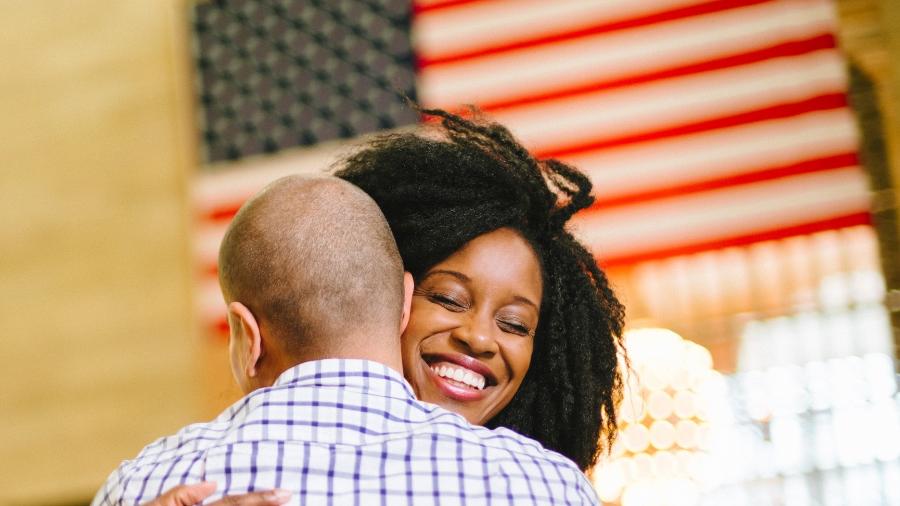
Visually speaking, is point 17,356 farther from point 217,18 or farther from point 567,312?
point 567,312

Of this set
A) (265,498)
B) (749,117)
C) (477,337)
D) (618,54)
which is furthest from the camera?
(618,54)

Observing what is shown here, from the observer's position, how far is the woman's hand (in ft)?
4.27

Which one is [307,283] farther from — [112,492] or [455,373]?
[455,373]

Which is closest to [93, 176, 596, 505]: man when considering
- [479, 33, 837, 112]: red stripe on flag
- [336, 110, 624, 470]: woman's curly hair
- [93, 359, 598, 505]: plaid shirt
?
[93, 359, 598, 505]: plaid shirt

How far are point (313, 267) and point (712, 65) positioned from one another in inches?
155

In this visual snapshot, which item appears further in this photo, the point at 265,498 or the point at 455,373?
the point at 455,373

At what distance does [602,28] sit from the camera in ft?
17.2

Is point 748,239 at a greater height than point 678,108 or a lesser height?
lesser

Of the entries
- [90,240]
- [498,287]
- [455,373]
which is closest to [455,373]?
[455,373]

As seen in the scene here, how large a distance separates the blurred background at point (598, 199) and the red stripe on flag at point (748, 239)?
0.6 inches

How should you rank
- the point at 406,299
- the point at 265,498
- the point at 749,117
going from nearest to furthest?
the point at 265,498, the point at 406,299, the point at 749,117

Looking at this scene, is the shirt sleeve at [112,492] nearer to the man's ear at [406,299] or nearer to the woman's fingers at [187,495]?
the woman's fingers at [187,495]

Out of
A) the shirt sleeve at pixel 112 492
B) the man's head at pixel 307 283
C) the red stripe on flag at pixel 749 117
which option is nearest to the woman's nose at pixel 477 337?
the man's head at pixel 307 283

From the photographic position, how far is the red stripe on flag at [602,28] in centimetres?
Result: 507
